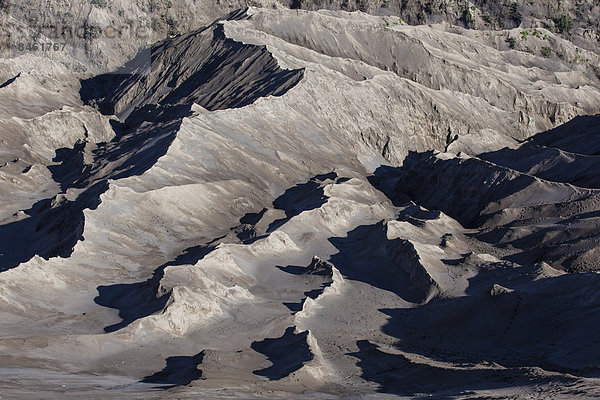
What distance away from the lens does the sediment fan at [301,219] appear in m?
37.7

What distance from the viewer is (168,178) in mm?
64625

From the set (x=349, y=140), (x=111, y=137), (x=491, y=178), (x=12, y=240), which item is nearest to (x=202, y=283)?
(x=12, y=240)

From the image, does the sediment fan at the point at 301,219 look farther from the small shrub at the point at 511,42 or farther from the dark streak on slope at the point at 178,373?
the small shrub at the point at 511,42

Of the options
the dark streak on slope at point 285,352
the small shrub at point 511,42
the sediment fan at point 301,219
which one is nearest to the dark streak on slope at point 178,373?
the sediment fan at point 301,219

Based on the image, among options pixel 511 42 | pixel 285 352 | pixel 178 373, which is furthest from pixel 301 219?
pixel 511 42

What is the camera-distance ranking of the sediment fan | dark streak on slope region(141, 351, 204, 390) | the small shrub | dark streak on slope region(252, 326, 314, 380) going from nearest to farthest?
dark streak on slope region(141, 351, 204, 390) < dark streak on slope region(252, 326, 314, 380) < the sediment fan < the small shrub

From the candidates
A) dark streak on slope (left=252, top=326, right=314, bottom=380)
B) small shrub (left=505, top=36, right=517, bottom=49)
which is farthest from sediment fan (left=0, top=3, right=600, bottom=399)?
small shrub (left=505, top=36, right=517, bottom=49)

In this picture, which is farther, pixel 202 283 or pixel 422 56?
pixel 422 56

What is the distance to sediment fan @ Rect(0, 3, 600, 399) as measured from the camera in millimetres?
37656

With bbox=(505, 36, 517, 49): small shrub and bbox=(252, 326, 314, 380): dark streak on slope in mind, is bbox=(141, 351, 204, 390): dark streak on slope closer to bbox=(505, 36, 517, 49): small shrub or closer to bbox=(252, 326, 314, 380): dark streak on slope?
bbox=(252, 326, 314, 380): dark streak on slope

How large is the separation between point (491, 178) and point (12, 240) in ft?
116

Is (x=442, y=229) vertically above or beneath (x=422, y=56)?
beneath

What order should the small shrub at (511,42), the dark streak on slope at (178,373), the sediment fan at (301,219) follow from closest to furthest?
the dark streak on slope at (178,373) → the sediment fan at (301,219) → the small shrub at (511,42)

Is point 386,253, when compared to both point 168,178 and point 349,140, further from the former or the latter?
point 349,140
